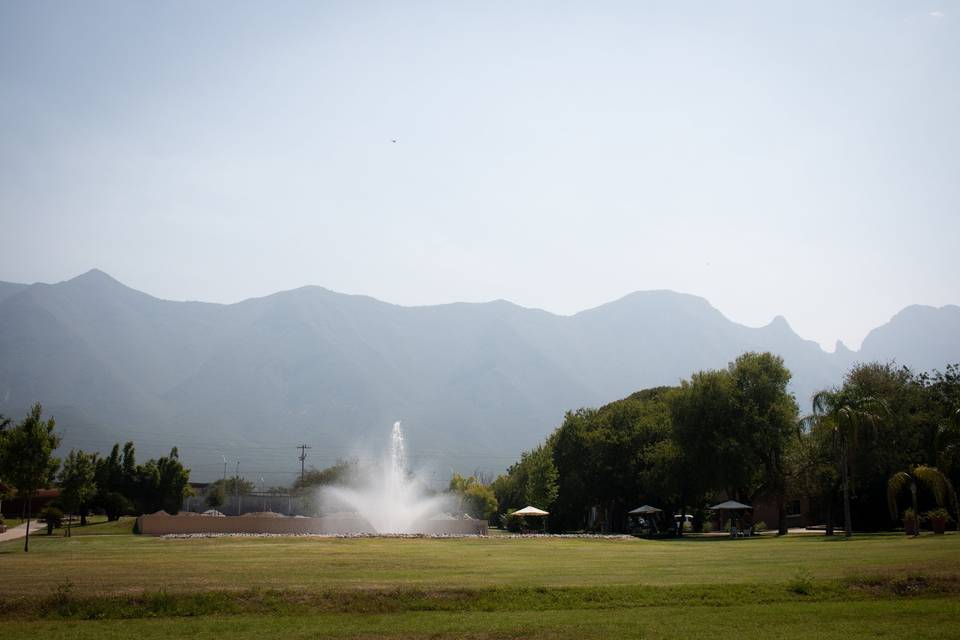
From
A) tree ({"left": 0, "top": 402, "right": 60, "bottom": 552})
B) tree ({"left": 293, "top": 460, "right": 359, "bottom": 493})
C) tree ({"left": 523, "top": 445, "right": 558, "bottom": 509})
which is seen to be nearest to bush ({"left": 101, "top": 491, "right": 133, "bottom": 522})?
tree ({"left": 523, "top": 445, "right": 558, "bottom": 509})

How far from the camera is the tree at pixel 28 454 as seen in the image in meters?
41.9

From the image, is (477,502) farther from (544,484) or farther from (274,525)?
(274,525)

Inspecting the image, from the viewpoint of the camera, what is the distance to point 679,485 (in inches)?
2697

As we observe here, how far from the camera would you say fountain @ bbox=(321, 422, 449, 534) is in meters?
77.4

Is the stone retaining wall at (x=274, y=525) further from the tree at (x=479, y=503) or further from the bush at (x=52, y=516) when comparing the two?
the tree at (x=479, y=503)

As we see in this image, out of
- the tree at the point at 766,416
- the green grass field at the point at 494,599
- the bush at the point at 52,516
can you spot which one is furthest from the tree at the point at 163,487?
the green grass field at the point at 494,599

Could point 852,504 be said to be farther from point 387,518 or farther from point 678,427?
point 387,518

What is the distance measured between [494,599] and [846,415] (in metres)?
37.8

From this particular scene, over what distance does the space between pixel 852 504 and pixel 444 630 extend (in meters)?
58.2

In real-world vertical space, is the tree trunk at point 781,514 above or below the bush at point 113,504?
above

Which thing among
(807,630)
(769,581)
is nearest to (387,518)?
(769,581)

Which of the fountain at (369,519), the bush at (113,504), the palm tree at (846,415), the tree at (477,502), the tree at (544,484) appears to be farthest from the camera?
the tree at (477,502)

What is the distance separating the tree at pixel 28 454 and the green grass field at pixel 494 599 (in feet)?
43.8

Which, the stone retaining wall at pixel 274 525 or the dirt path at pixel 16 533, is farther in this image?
the stone retaining wall at pixel 274 525
